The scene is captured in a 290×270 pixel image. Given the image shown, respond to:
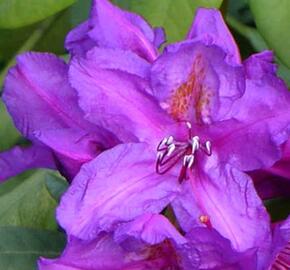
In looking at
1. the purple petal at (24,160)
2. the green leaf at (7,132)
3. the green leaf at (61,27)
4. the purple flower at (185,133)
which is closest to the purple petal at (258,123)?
the purple flower at (185,133)

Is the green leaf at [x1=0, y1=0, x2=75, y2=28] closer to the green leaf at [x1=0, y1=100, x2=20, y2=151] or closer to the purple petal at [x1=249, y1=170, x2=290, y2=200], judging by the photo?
the green leaf at [x1=0, y1=100, x2=20, y2=151]

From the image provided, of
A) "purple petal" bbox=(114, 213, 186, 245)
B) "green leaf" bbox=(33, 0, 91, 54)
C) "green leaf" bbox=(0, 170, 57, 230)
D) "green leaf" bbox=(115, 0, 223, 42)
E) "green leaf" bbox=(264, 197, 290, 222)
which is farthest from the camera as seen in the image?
"green leaf" bbox=(33, 0, 91, 54)

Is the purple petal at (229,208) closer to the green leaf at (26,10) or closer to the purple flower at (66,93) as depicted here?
the purple flower at (66,93)

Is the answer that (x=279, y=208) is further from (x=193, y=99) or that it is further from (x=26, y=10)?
(x=26, y=10)

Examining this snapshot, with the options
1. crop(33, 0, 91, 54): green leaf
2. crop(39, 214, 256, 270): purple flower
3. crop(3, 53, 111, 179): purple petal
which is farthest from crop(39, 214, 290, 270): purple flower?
crop(33, 0, 91, 54): green leaf

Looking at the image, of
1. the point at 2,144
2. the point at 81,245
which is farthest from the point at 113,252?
the point at 2,144

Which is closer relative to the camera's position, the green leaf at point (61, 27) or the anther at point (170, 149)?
the anther at point (170, 149)
